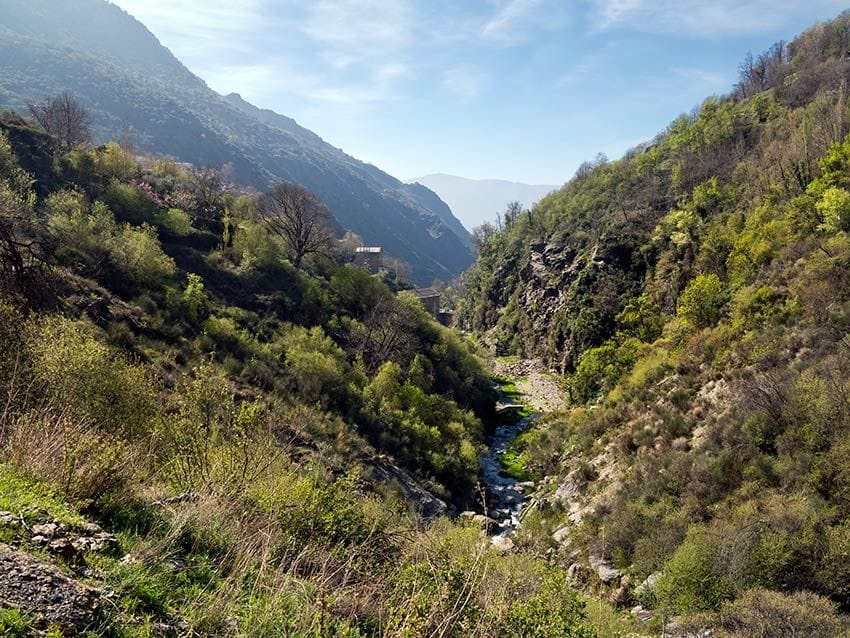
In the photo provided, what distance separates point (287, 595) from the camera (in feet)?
14.2

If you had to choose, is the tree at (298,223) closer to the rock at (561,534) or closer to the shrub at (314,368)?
the shrub at (314,368)

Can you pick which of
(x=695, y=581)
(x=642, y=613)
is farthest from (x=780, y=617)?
(x=642, y=613)

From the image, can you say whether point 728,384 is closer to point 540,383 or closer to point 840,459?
point 840,459

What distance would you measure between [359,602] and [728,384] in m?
20.4

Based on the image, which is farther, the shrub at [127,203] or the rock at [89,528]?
the shrub at [127,203]

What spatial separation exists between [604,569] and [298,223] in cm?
3688

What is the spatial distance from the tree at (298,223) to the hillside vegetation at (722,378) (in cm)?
2597

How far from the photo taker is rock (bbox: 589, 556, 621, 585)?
1448 cm

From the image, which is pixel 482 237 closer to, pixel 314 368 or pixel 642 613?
pixel 314 368

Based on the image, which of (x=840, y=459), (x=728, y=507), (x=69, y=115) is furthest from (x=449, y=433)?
(x=69, y=115)

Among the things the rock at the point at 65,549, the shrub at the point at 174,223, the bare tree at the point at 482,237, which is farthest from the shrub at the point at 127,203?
the bare tree at the point at 482,237

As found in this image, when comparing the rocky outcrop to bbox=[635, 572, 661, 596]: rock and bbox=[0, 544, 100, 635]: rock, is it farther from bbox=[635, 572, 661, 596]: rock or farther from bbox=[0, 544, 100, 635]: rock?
bbox=[0, 544, 100, 635]: rock

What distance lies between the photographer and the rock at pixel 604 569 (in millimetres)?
14477

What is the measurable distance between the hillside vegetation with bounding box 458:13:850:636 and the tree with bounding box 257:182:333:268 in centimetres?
2597
